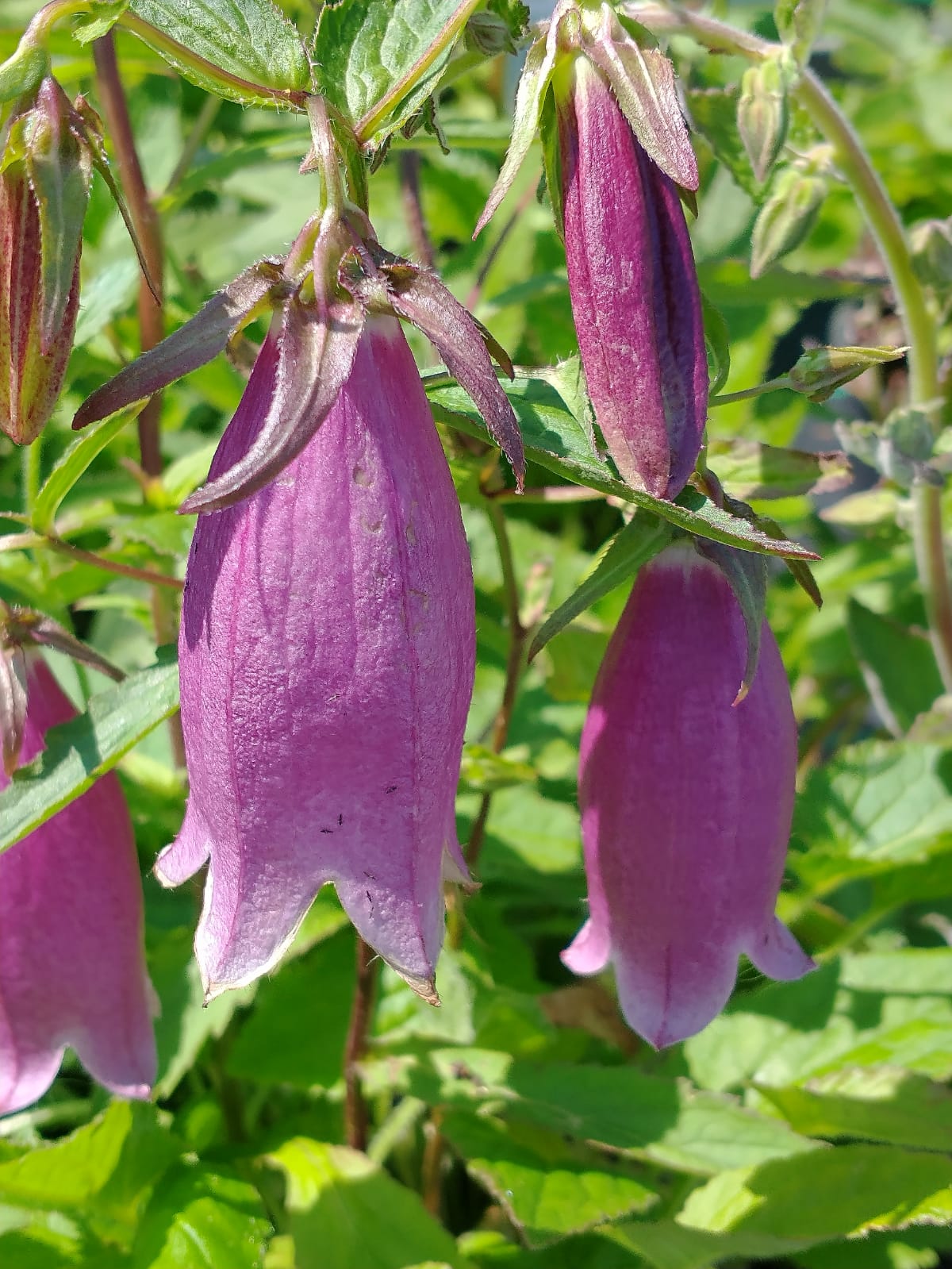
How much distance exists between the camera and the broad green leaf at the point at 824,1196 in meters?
1.07

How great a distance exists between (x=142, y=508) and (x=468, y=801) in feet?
1.69

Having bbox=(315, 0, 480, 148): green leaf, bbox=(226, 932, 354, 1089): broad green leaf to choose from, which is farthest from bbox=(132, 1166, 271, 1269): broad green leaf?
bbox=(315, 0, 480, 148): green leaf

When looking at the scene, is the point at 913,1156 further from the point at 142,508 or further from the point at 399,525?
the point at 142,508

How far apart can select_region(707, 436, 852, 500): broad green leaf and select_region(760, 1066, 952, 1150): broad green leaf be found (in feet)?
1.71

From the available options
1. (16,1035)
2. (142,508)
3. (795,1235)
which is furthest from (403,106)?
(795,1235)

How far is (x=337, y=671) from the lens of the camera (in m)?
0.70

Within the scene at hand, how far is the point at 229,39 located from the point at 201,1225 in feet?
2.92

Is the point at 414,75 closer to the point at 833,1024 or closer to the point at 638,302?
the point at 638,302

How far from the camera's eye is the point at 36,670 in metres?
1.00

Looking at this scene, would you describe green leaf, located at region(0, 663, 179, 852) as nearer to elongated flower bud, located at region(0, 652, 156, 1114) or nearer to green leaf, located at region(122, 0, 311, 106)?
elongated flower bud, located at region(0, 652, 156, 1114)

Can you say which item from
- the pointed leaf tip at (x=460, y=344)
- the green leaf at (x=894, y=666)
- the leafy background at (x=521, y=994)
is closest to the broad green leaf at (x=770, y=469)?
the leafy background at (x=521, y=994)

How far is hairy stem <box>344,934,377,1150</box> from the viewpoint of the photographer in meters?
1.15

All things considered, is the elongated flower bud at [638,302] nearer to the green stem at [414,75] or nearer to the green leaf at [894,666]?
the green stem at [414,75]

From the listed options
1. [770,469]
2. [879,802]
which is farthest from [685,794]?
[879,802]
